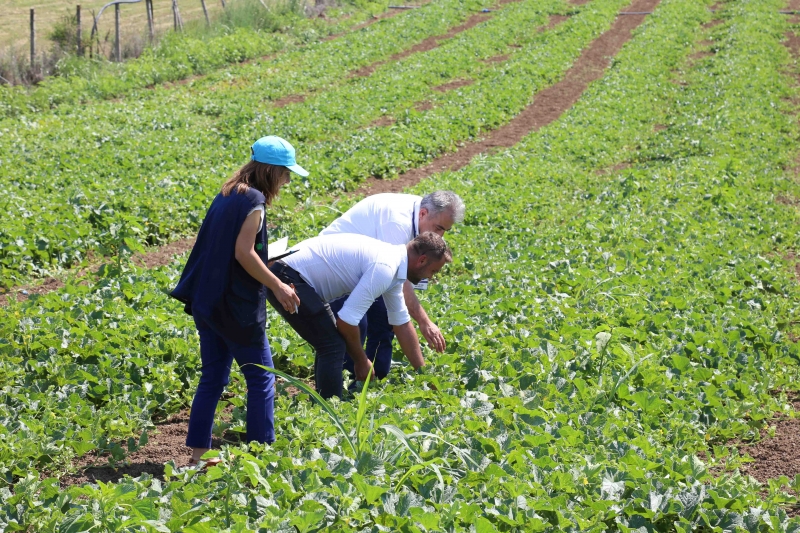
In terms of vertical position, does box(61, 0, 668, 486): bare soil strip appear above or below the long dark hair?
below

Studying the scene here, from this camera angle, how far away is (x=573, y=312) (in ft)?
20.5

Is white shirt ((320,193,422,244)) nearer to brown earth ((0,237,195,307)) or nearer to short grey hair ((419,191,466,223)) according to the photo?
short grey hair ((419,191,466,223))

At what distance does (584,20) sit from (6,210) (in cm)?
2246

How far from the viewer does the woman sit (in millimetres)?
4219

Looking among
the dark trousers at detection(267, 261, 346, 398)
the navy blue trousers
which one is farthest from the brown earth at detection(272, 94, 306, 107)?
the navy blue trousers

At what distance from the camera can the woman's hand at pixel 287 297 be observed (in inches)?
169

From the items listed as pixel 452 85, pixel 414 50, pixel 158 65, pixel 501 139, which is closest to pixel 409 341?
pixel 501 139

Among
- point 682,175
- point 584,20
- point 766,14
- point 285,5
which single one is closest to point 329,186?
point 682,175

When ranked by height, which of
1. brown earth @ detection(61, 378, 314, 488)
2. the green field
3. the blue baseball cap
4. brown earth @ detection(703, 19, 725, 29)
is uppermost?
the blue baseball cap

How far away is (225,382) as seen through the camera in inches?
180

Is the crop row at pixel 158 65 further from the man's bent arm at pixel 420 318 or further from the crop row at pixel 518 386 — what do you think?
the man's bent arm at pixel 420 318

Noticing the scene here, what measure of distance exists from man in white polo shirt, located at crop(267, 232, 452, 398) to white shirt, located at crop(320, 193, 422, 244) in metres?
0.27

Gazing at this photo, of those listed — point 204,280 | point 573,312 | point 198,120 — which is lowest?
point 198,120

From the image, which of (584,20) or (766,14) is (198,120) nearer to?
(584,20)
